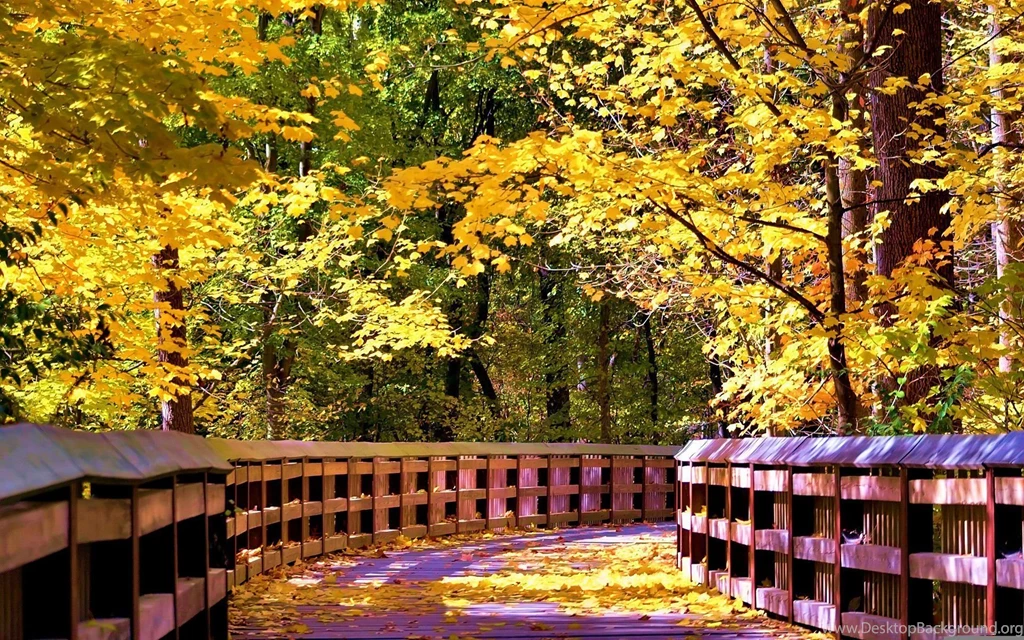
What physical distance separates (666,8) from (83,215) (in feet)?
17.2

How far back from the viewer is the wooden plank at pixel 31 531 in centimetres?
402

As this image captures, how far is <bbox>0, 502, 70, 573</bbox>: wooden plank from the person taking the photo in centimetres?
402

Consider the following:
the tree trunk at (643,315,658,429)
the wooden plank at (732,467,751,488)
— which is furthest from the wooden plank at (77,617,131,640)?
the tree trunk at (643,315,658,429)

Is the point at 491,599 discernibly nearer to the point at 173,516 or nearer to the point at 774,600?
the point at 774,600

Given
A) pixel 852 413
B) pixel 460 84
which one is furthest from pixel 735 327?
pixel 460 84

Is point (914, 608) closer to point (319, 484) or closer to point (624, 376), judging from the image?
point (319, 484)

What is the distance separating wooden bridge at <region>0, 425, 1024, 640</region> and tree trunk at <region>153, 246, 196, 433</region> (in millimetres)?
1733

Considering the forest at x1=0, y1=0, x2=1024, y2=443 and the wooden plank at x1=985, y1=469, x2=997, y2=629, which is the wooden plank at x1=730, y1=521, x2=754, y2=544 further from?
the wooden plank at x1=985, y1=469, x2=997, y2=629

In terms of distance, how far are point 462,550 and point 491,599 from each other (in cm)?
589

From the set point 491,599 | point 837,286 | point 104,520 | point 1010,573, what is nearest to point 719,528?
point 491,599

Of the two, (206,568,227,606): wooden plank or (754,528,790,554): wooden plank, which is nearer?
(206,568,227,606): wooden plank

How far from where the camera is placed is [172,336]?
50.8 ft

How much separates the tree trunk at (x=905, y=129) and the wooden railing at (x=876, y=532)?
7.01ft

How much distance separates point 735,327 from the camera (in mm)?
14219
